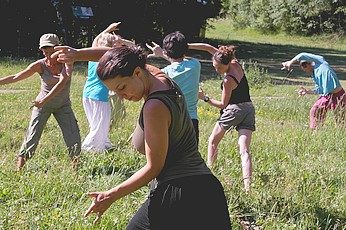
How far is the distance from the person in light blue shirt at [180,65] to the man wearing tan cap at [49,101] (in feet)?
3.28

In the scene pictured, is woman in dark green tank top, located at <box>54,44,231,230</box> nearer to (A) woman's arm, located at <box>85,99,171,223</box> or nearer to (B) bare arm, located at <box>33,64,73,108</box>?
(A) woman's arm, located at <box>85,99,171,223</box>

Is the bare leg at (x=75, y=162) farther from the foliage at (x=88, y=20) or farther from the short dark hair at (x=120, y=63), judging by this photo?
the foliage at (x=88, y=20)

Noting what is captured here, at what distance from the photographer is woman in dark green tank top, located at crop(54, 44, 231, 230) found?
10.0 ft

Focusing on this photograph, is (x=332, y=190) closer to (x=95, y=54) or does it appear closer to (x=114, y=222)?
(x=114, y=222)

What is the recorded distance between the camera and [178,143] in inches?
127

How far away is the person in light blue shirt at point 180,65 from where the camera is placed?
553 cm

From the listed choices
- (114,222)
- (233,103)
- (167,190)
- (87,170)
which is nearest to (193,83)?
(233,103)

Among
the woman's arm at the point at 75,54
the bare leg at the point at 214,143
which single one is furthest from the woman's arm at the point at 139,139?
the bare leg at the point at 214,143

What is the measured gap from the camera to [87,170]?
5.63 meters

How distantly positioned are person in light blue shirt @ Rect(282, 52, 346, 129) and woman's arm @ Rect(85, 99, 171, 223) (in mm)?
5793

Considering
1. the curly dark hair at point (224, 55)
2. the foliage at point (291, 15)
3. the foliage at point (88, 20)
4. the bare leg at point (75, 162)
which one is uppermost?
the curly dark hair at point (224, 55)

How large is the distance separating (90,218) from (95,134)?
2.98 metres

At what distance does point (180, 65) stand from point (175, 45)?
1.11 ft

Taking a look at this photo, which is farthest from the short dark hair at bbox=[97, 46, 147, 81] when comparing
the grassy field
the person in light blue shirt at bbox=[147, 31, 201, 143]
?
the person in light blue shirt at bbox=[147, 31, 201, 143]
